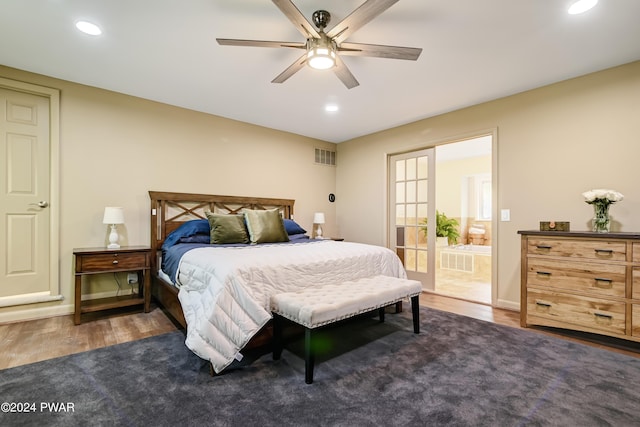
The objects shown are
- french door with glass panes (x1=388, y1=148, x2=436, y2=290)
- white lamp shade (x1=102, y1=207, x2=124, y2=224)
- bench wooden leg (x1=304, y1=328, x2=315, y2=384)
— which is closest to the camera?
bench wooden leg (x1=304, y1=328, x2=315, y2=384)

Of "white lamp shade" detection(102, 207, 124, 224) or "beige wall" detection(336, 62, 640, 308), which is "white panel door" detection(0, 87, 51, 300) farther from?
"beige wall" detection(336, 62, 640, 308)

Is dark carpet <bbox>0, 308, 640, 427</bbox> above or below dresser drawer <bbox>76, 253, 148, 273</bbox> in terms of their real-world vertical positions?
below

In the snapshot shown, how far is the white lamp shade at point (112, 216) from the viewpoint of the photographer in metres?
3.05

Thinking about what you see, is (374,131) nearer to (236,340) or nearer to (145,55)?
(145,55)

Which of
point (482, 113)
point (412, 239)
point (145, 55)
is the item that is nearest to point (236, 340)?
point (145, 55)

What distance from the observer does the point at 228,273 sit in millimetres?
1980

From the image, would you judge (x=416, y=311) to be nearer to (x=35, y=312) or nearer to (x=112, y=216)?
(x=112, y=216)

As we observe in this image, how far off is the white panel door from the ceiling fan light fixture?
9.83ft

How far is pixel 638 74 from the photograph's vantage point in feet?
8.64

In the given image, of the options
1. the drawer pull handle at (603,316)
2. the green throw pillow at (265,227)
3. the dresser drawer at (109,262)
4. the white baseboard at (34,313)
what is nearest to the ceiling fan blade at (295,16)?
the green throw pillow at (265,227)

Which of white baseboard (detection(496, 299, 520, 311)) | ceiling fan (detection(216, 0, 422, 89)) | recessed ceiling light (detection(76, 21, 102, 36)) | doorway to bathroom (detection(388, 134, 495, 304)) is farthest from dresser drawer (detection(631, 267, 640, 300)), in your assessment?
recessed ceiling light (detection(76, 21, 102, 36))

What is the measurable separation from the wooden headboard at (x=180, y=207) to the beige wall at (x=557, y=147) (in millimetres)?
2932

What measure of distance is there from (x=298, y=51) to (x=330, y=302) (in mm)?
2123

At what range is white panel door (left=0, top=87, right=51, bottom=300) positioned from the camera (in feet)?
9.41
